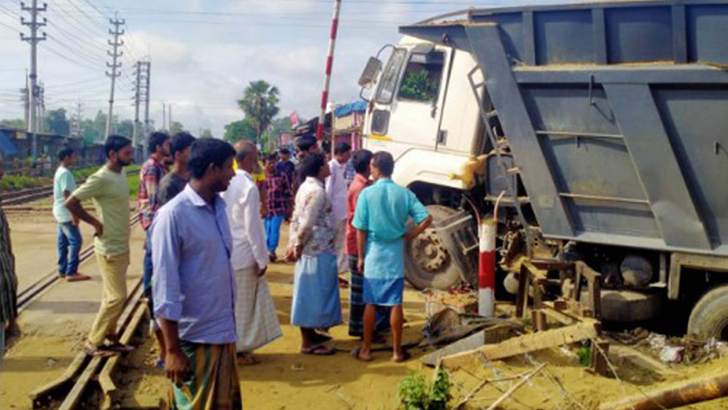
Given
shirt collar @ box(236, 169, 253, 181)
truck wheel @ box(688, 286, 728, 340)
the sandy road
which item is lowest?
the sandy road

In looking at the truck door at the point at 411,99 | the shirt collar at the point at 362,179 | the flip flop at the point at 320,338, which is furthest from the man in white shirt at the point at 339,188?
the flip flop at the point at 320,338

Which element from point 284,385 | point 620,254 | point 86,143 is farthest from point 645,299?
point 86,143

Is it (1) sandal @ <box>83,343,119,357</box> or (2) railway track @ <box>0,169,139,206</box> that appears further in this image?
(2) railway track @ <box>0,169,139,206</box>

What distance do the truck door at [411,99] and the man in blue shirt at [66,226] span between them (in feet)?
12.2

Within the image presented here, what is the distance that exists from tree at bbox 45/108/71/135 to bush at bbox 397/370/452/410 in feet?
331

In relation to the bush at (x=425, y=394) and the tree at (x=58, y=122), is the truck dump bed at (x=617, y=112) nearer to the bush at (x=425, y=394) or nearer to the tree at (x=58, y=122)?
the bush at (x=425, y=394)

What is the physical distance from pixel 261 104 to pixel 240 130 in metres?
7.85

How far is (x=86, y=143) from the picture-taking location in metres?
50.4

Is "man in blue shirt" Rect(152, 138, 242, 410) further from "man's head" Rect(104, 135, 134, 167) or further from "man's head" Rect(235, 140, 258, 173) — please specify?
"man's head" Rect(104, 135, 134, 167)

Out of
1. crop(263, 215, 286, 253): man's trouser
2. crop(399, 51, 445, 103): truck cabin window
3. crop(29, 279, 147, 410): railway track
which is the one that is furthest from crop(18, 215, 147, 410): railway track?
crop(399, 51, 445, 103): truck cabin window

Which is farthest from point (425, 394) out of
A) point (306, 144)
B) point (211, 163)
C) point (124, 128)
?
point (124, 128)

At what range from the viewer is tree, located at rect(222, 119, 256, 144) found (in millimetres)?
59372

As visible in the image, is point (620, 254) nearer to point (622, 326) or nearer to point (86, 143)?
point (622, 326)

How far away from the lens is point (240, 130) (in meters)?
62.5
